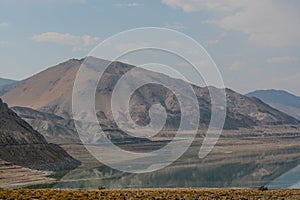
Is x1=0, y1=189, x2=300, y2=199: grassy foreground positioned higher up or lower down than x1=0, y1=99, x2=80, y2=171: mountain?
lower down

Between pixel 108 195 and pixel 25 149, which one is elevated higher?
pixel 25 149

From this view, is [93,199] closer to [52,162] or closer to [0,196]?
[0,196]

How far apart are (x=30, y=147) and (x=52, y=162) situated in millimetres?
8865

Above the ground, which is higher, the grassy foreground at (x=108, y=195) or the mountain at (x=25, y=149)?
the mountain at (x=25, y=149)

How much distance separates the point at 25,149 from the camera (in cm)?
13025

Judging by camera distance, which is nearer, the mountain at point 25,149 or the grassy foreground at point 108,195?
the grassy foreground at point 108,195

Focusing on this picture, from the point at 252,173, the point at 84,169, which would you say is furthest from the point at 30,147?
the point at 252,173

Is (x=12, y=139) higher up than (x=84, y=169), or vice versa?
(x=12, y=139)

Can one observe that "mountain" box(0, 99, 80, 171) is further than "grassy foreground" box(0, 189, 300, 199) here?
Yes

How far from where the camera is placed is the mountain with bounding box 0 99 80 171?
123 metres

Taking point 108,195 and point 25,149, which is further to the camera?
point 25,149

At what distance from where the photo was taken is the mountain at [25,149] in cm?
12269

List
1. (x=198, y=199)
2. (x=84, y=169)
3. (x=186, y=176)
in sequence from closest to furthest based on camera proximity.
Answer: (x=198, y=199)
(x=186, y=176)
(x=84, y=169)

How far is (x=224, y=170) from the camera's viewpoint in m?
128
